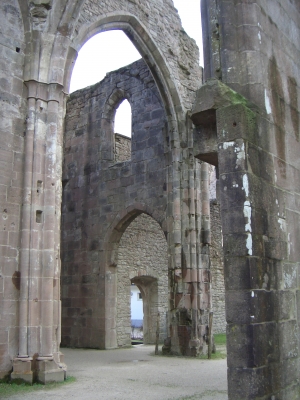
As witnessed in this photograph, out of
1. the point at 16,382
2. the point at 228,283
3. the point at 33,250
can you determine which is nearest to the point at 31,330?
the point at 16,382

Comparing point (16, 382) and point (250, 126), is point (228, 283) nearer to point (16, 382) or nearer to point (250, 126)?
point (250, 126)

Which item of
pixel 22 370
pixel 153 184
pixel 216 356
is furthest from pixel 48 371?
pixel 153 184

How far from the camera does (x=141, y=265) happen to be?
1567 centimetres

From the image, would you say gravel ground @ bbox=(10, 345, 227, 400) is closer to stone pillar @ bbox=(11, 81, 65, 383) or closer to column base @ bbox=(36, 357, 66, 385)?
column base @ bbox=(36, 357, 66, 385)

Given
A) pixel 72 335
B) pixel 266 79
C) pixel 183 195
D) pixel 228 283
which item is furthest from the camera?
pixel 72 335

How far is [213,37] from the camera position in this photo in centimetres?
433

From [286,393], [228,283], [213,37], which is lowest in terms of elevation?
[286,393]

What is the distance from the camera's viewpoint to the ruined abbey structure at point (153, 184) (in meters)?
3.79

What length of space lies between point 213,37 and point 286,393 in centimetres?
308

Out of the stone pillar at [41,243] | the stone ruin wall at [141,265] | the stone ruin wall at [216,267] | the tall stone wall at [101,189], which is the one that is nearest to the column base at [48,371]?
the stone pillar at [41,243]

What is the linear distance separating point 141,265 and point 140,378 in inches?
296

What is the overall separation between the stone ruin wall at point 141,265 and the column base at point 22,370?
274 inches

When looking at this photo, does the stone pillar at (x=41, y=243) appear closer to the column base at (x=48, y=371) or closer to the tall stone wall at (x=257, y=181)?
the column base at (x=48, y=371)

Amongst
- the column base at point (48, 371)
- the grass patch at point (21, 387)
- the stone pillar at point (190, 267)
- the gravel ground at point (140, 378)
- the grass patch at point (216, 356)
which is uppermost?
the stone pillar at point (190, 267)
